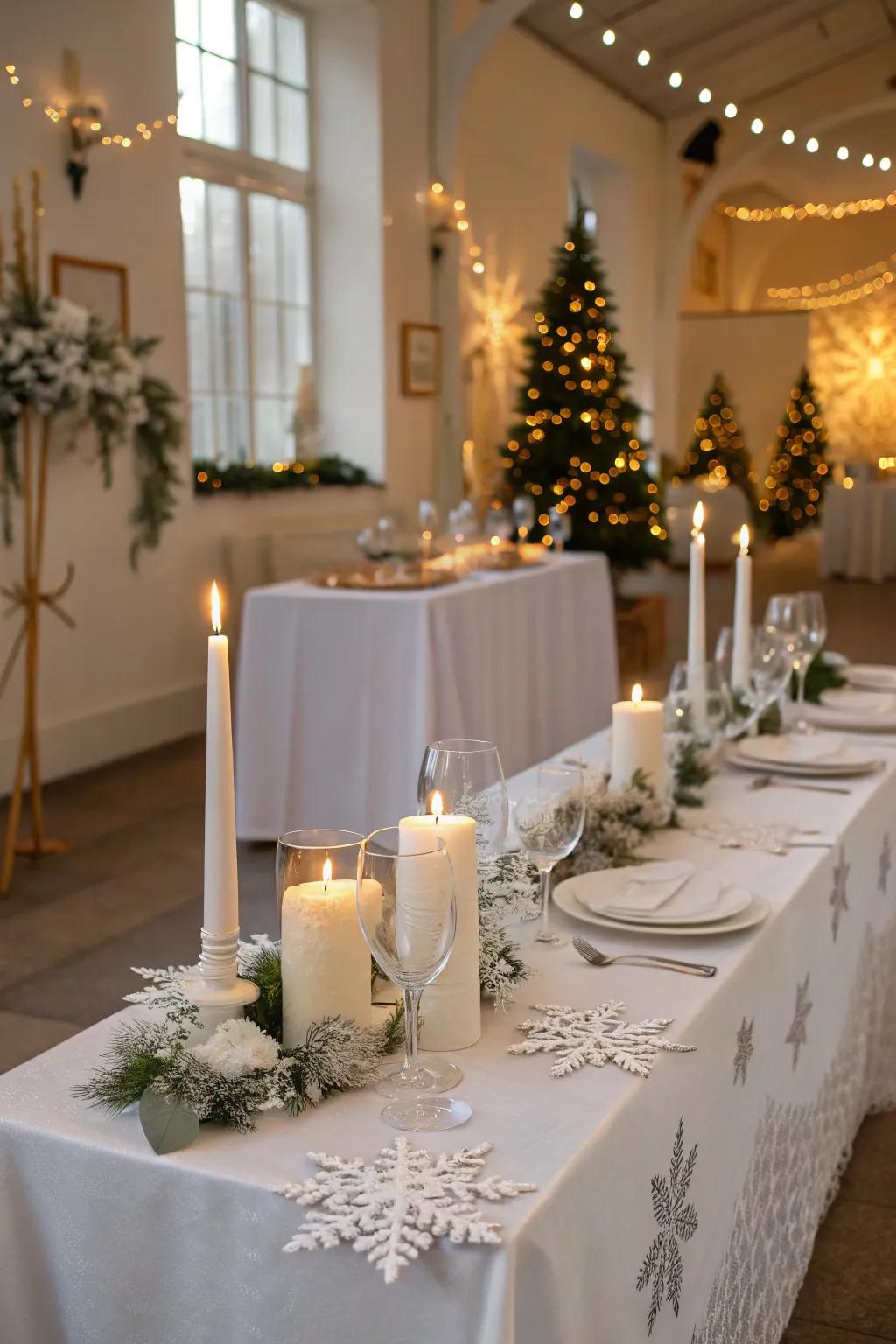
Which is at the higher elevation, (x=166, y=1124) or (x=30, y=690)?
(x=166, y=1124)

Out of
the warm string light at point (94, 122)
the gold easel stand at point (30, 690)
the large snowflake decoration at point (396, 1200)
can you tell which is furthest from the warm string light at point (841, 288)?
the large snowflake decoration at point (396, 1200)

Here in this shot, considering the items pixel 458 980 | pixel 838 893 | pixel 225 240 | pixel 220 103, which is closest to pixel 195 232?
pixel 225 240

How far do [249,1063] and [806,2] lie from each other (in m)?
11.0

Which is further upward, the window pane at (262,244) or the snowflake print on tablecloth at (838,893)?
the window pane at (262,244)

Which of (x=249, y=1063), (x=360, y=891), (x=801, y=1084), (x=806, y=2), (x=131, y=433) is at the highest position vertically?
(x=806, y=2)

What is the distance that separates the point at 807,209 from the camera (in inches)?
Result: 575

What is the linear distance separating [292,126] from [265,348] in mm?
1170

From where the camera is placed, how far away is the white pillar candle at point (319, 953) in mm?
1141

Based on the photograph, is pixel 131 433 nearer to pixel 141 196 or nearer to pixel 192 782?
pixel 141 196

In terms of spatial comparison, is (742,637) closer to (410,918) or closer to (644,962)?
(644,962)

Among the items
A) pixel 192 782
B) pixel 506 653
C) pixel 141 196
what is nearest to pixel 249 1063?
pixel 506 653

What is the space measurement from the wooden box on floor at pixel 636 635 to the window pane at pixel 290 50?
10.7 feet

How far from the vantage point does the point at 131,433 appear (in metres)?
5.38

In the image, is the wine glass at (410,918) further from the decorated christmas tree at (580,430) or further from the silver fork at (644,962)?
the decorated christmas tree at (580,430)
